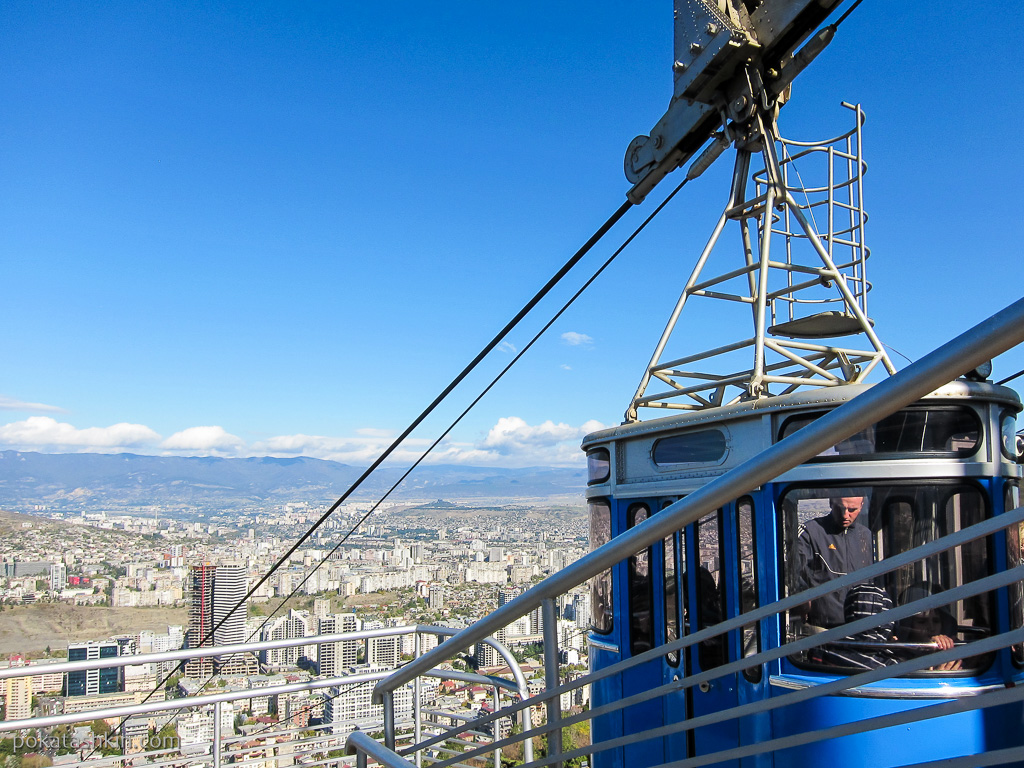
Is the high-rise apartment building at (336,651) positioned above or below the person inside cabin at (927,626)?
below

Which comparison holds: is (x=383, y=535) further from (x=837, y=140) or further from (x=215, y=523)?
(x=837, y=140)

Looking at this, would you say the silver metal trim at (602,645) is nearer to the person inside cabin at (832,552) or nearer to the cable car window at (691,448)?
the cable car window at (691,448)

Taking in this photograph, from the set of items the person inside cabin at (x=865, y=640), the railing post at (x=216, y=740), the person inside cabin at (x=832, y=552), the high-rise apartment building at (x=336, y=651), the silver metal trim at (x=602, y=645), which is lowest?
the high-rise apartment building at (x=336, y=651)

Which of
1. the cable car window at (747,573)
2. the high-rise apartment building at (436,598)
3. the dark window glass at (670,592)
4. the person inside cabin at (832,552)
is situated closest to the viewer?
the person inside cabin at (832,552)

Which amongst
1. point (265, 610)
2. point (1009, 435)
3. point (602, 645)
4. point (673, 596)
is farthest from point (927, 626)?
point (265, 610)

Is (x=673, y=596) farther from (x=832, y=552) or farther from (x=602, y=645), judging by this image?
(x=832, y=552)

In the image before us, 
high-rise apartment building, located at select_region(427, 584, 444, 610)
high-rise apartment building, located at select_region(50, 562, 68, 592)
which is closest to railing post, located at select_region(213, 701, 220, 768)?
high-rise apartment building, located at select_region(427, 584, 444, 610)

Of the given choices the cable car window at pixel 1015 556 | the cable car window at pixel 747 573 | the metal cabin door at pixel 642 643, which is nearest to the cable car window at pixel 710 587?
the cable car window at pixel 747 573

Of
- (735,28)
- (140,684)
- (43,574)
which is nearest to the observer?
(735,28)

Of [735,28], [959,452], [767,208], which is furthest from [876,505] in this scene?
[735,28]
